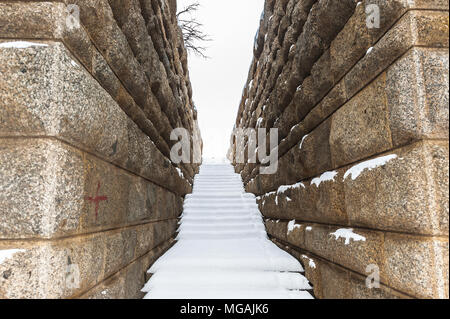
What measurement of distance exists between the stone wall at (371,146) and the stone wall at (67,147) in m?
1.43

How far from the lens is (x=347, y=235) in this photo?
158 cm

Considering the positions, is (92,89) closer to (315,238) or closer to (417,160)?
(417,160)

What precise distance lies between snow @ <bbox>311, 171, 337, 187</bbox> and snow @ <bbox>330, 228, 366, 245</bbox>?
353 millimetres

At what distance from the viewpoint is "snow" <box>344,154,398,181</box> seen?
1.24m

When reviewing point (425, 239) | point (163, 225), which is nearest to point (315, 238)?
point (425, 239)

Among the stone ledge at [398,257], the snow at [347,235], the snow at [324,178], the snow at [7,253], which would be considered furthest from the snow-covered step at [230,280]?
the snow at [7,253]

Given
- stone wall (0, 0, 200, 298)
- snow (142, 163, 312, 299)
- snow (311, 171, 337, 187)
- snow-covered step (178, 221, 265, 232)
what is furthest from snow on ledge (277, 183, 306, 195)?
stone wall (0, 0, 200, 298)

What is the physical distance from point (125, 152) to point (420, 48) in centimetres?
172

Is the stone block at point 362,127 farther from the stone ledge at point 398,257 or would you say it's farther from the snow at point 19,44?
the snow at point 19,44

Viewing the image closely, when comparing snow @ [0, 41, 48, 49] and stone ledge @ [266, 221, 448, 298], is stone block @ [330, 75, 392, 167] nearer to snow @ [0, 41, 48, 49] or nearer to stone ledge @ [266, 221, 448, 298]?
stone ledge @ [266, 221, 448, 298]

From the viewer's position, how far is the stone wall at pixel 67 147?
3.32 feet

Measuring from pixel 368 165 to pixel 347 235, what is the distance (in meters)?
0.48
